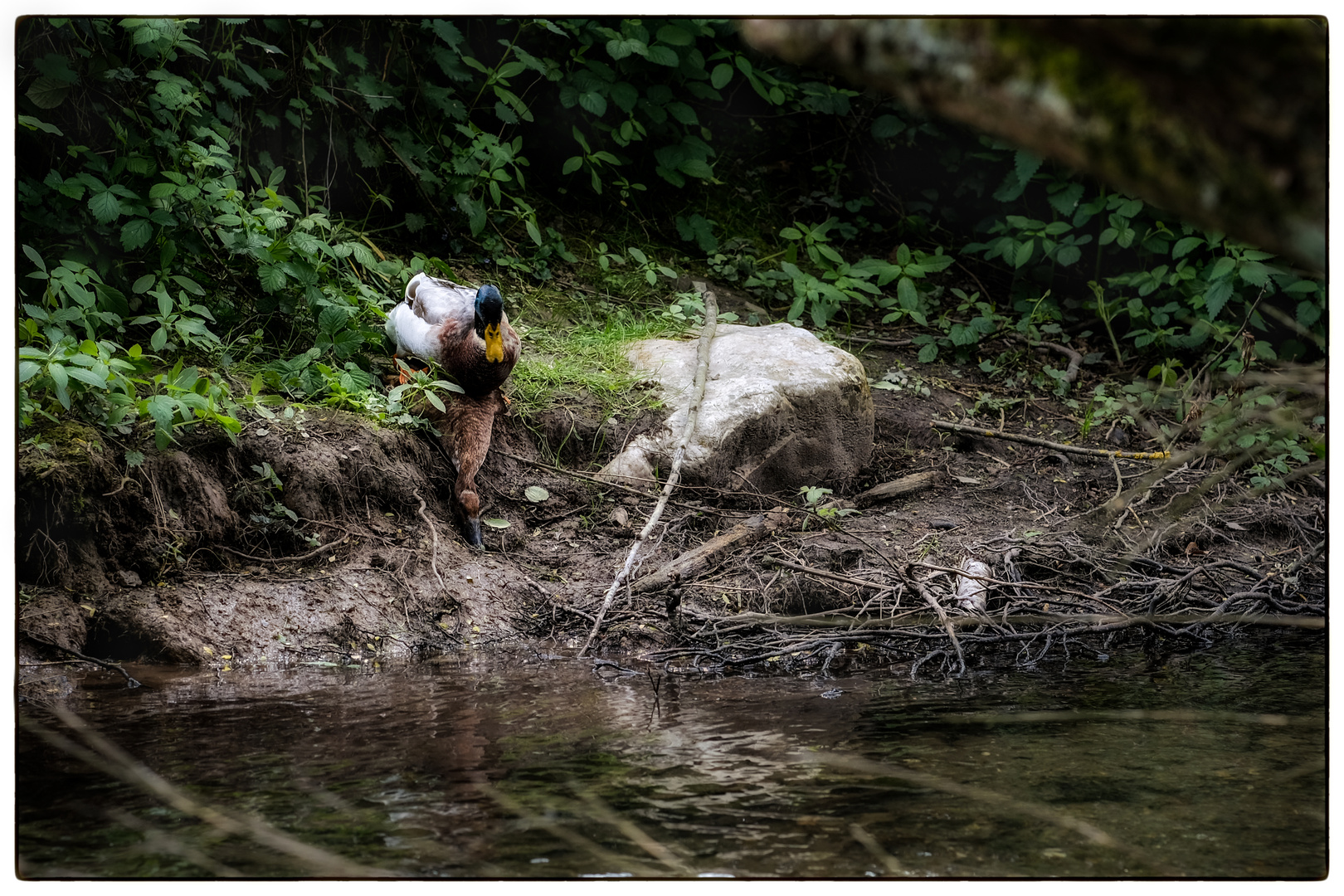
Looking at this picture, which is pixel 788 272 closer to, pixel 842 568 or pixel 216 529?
pixel 842 568

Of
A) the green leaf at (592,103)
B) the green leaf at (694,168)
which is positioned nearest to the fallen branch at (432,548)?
the green leaf at (592,103)

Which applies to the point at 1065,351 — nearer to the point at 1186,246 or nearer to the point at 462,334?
the point at 1186,246

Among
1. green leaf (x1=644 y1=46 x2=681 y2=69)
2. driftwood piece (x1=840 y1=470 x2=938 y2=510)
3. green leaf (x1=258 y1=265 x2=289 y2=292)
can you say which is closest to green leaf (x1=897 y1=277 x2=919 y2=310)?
driftwood piece (x1=840 y1=470 x2=938 y2=510)

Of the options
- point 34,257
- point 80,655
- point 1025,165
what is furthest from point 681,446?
point 1025,165

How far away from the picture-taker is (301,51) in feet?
16.2

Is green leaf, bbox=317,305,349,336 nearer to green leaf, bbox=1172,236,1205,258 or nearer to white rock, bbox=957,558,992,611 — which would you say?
white rock, bbox=957,558,992,611

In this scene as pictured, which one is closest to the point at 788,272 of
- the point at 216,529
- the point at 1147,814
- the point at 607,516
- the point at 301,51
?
the point at 607,516

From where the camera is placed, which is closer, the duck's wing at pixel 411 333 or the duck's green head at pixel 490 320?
the duck's green head at pixel 490 320

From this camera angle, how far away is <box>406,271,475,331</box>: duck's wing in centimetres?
429

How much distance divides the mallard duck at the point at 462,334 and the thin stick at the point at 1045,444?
95.9 inches

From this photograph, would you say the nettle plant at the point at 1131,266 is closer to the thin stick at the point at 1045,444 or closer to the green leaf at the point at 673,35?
the thin stick at the point at 1045,444

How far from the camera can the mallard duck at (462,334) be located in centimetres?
410

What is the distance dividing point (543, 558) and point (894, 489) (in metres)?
1.74

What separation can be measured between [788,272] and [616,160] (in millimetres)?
1412
